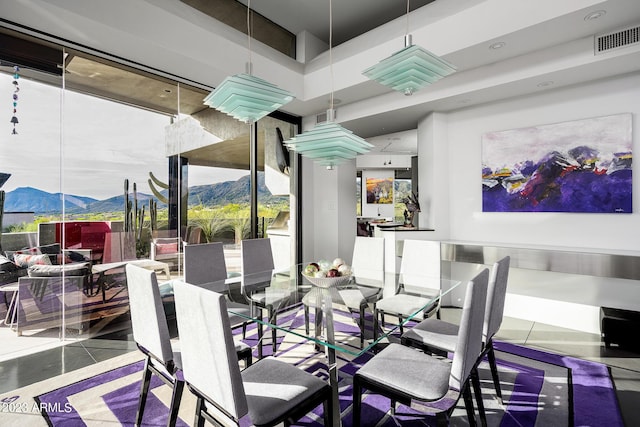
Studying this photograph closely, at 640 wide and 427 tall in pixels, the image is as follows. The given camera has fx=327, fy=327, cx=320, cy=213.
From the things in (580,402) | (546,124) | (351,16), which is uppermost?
(351,16)

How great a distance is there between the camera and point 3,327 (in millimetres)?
2740

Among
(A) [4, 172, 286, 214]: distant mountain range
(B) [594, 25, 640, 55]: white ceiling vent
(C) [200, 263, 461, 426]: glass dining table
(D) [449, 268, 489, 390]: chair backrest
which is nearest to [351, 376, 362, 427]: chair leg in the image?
(C) [200, 263, 461, 426]: glass dining table

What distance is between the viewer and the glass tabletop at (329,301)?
1.82 meters

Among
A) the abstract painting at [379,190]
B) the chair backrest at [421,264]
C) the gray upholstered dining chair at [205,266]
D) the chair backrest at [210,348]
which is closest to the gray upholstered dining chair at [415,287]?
the chair backrest at [421,264]

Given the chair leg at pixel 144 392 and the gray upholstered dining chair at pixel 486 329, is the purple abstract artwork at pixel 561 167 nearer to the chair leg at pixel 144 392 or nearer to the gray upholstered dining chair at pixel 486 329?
the gray upholstered dining chair at pixel 486 329

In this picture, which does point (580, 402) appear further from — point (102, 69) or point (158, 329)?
point (102, 69)

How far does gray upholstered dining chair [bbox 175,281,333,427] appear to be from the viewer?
1.28 meters

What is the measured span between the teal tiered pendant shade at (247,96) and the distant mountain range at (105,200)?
184 centimetres

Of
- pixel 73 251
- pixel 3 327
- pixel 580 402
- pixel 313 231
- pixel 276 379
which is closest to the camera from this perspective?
pixel 276 379

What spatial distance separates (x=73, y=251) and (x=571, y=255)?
4825 mm

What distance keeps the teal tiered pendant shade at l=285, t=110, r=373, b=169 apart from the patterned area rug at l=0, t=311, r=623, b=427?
1098mm

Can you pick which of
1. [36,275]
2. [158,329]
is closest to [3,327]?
[36,275]

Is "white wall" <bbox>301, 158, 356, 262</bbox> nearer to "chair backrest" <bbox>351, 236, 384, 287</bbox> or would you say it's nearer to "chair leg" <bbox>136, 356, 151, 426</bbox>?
"chair backrest" <bbox>351, 236, 384, 287</bbox>

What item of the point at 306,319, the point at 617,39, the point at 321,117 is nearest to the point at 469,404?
the point at 306,319
